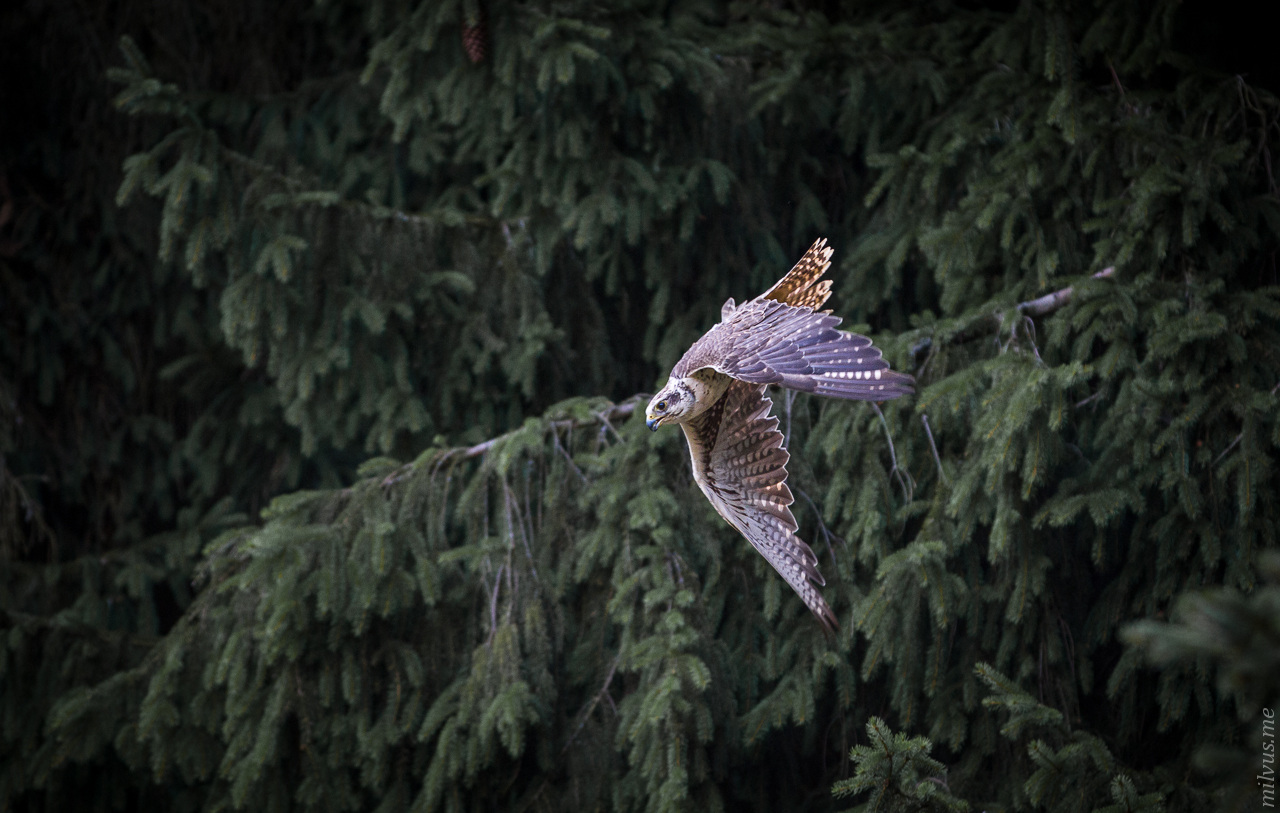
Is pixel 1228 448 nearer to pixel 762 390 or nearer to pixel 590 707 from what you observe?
pixel 762 390

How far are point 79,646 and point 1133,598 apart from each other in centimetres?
460

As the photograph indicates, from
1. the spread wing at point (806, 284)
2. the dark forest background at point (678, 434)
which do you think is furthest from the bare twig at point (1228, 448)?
the spread wing at point (806, 284)

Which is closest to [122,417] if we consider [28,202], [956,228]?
[28,202]

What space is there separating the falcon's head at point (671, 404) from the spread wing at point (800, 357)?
0.04m

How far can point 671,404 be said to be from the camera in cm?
287

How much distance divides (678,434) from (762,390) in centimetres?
83

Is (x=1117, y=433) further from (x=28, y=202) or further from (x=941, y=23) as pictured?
(x=28, y=202)

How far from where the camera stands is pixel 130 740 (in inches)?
183

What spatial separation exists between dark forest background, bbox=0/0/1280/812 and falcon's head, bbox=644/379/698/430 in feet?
3.21

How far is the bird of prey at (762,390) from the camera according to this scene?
2492 millimetres

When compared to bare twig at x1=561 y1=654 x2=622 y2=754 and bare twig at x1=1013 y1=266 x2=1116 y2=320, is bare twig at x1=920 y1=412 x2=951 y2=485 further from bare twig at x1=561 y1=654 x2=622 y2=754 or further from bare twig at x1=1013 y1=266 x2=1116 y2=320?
bare twig at x1=561 y1=654 x2=622 y2=754

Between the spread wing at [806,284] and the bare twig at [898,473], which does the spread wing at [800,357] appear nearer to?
the spread wing at [806,284]

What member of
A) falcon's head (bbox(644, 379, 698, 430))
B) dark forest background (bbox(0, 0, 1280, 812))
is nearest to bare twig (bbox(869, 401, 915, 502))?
dark forest background (bbox(0, 0, 1280, 812))

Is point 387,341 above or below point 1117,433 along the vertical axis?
above
